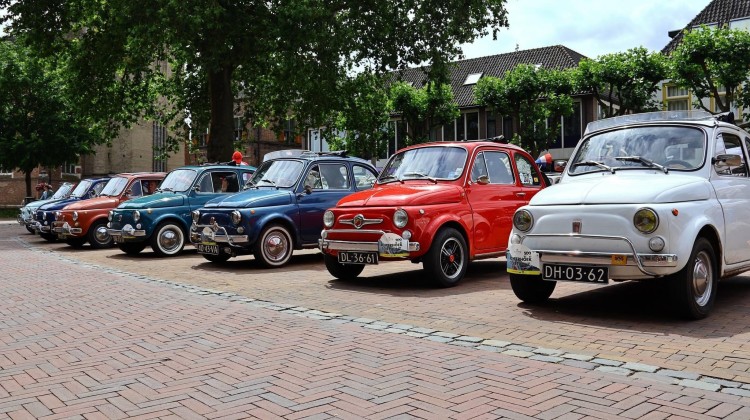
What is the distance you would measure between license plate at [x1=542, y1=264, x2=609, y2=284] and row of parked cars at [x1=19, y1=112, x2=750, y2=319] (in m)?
0.01

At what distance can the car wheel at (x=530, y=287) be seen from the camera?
295 inches

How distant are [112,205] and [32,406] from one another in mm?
14074

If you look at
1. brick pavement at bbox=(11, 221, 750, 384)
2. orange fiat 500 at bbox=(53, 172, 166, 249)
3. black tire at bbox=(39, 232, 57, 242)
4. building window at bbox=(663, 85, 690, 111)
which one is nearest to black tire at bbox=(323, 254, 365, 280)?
brick pavement at bbox=(11, 221, 750, 384)

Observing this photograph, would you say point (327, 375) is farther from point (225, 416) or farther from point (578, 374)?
point (578, 374)

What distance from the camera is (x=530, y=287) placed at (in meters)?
7.56

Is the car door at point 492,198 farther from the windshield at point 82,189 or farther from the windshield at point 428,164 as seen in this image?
the windshield at point 82,189

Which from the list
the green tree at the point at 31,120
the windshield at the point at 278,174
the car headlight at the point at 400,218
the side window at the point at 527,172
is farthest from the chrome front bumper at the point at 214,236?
the green tree at the point at 31,120

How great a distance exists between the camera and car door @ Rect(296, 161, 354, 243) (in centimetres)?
1248

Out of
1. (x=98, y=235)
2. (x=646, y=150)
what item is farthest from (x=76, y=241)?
(x=646, y=150)

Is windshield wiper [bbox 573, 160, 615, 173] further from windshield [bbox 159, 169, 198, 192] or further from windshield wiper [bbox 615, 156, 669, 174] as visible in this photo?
windshield [bbox 159, 169, 198, 192]

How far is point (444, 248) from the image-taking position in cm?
914

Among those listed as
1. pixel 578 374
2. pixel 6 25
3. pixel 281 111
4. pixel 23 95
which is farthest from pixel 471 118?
pixel 578 374

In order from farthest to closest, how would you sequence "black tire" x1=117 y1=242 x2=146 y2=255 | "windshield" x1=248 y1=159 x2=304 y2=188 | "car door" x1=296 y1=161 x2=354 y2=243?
"black tire" x1=117 y1=242 x2=146 y2=255
"windshield" x1=248 y1=159 x2=304 y2=188
"car door" x1=296 y1=161 x2=354 y2=243

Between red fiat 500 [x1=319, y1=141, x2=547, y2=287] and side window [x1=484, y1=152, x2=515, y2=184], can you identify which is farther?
side window [x1=484, y1=152, x2=515, y2=184]
